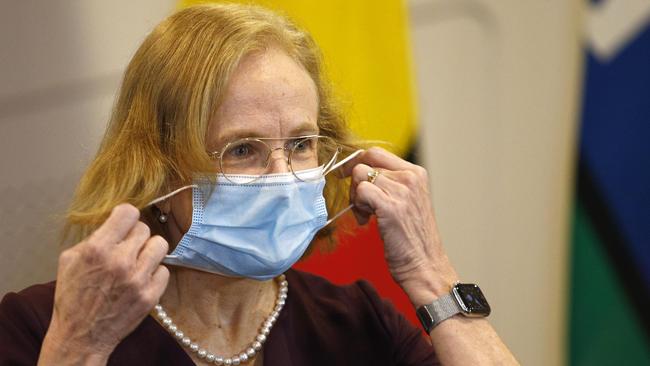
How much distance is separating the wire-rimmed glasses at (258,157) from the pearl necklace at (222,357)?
0.97 ft

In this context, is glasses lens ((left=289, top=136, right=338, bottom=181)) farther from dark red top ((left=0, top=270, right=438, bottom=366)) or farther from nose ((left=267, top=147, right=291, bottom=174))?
dark red top ((left=0, top=270, right=438, bottom=366))

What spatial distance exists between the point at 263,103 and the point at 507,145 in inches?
55.2

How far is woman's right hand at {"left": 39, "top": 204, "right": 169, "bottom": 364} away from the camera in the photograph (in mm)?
1313

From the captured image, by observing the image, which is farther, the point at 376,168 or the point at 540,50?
the point at 540,50

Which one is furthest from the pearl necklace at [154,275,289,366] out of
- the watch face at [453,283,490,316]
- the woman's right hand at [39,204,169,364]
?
the watch face at [453,283,490,316]

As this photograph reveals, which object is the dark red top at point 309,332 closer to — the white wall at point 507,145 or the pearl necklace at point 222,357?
the pearl necklace at point 222,357

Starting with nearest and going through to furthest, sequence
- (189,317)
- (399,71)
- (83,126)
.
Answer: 1. (189,317)
2. (83,126)
3. (399,71)

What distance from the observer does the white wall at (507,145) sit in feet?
8.66

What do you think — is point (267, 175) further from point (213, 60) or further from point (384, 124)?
point (384, 124)

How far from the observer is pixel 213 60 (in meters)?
1.52

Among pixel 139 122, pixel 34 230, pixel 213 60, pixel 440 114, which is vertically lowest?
pixel 34 230

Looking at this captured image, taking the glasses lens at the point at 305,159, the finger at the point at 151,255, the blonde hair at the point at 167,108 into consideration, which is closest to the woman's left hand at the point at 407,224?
the glasses lens at the point at 305,159

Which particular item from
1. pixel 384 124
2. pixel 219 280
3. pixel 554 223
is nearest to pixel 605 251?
pixel 554 223

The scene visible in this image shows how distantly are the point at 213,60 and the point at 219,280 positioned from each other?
42 centimetres
